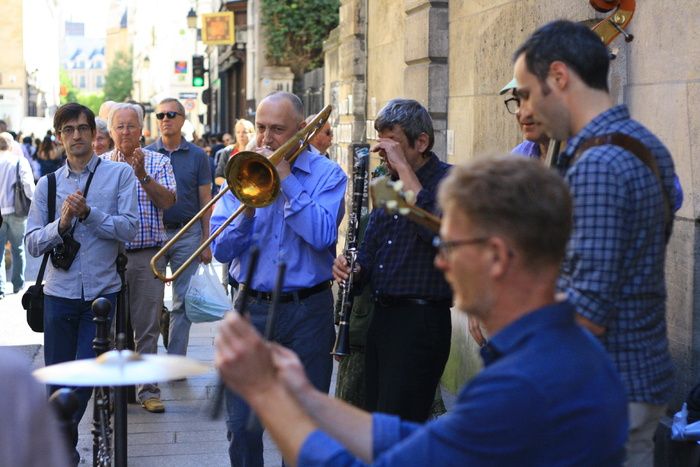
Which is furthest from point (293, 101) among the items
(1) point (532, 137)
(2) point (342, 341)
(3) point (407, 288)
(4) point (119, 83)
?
(4) point (119, 83)

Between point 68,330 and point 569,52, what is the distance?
140 inches

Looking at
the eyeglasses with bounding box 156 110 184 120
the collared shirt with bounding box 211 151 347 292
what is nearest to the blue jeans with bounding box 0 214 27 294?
the eyeglasses with bounding box 156 110 184 120

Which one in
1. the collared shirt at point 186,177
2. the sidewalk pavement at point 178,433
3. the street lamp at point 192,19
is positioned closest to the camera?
the sidewalk pavement at point 178,433

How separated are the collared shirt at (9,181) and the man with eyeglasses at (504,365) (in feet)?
32.8

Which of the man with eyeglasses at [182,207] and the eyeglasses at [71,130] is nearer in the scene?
the eyeglasses at [71,130]

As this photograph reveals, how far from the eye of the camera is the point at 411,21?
7.68 metres

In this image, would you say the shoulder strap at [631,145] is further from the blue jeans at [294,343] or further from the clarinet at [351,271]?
the blue jeans at [294,343]

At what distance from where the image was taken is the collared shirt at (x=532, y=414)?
5.45ft

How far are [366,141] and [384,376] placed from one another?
18.4 feet

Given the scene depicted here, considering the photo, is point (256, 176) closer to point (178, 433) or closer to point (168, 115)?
point (178, 433)

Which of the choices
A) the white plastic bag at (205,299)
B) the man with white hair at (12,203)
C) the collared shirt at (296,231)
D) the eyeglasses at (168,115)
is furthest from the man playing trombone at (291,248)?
the man with white hair at (12,203)

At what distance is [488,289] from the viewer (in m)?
1.82

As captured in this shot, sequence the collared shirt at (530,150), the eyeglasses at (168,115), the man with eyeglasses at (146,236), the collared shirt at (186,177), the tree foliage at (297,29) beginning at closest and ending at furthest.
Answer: the collared shirt at (530,150) → the man with eyeglasses at (146,236) → the collared shirt at (186,177) → the eyeglasses at (168,115) → the tree foliage at (297,29)

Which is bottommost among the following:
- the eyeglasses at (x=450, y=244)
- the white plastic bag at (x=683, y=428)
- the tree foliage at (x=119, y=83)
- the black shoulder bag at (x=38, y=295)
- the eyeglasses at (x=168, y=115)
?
the white plastic bag at (x=683, y=428)
